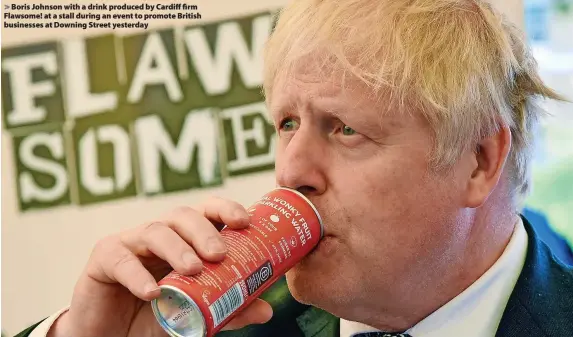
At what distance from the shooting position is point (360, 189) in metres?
1.15

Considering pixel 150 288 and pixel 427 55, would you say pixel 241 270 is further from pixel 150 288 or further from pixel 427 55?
pixel 427 55

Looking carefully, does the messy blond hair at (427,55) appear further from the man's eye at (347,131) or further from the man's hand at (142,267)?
the man's hand at (142,267)

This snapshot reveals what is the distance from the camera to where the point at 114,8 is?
1.99 metres

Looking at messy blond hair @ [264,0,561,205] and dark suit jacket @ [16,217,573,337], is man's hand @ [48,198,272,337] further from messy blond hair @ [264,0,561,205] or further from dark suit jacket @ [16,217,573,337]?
messy blond hair @ [264,0,561,205]

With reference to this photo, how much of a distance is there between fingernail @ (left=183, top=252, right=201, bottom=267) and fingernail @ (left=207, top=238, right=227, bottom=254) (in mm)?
22

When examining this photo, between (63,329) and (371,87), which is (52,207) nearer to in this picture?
(63,329)

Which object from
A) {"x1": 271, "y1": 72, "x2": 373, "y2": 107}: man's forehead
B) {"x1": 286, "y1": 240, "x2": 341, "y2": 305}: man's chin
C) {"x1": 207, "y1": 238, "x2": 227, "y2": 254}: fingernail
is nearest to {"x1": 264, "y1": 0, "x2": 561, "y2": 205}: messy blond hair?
{"x1": 271, "y1": 72, "x2": 373, "y2": 107}: man's forehead

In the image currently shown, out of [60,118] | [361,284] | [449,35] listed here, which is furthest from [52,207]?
[449,35]

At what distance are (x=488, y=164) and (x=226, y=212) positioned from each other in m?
0.47

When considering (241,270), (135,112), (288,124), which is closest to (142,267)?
(241,270)

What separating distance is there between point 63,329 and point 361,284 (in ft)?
1.76

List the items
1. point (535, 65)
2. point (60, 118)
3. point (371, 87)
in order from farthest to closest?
point (60, 118) → point (535, 65) → point (371, 87)

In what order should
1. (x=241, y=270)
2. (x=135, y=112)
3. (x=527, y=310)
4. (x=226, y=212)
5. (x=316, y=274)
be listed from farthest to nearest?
(x=135, y=112) → (x=527, y=310) → (x=316, y=274) → (x=226, y=212) → (x=241, y=270)

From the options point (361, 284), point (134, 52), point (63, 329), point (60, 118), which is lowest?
point (63, 329)
